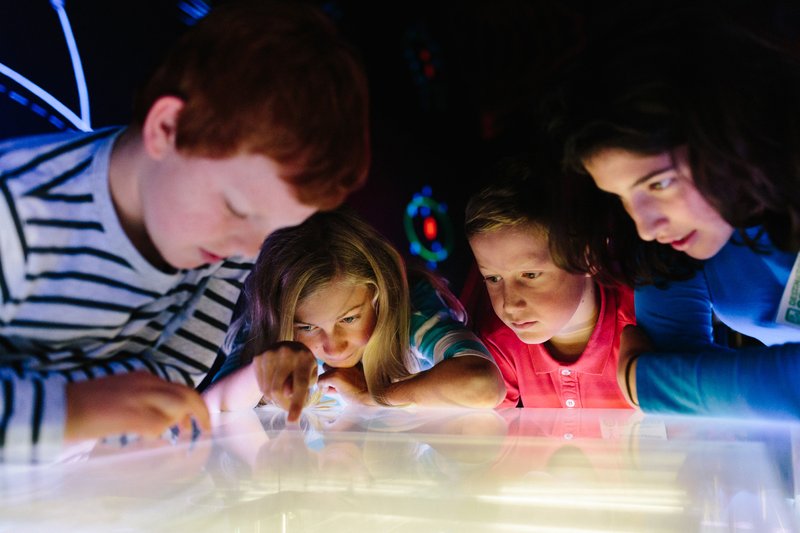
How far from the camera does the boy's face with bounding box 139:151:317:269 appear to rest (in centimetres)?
68

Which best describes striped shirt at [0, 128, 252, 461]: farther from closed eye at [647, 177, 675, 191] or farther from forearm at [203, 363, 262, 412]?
closed eye at [647, 177, 675, 191]

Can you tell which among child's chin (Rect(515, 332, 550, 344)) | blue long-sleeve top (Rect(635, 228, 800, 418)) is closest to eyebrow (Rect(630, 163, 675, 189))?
blue long-sleeve top (Rect(635, 228, 800, 418))

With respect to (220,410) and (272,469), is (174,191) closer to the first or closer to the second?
(272,469)

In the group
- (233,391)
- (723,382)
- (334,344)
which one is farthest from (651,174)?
(233,391)

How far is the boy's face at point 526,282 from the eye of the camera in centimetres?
99

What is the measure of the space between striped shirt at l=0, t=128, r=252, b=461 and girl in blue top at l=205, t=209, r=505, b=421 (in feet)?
0.69

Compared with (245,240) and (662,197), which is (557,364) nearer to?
(662,197)

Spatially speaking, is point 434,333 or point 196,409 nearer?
point 196,409

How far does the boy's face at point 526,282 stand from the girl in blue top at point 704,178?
0.10 m

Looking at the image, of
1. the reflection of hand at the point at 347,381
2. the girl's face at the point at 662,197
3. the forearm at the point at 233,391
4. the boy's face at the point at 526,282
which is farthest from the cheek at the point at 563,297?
the forearm at the point at 233,391

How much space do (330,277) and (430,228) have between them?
22cm

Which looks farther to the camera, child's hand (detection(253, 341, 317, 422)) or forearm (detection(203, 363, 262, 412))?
forearm (detection(203, 363, 262, 412))

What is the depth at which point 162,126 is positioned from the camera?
0.68 m

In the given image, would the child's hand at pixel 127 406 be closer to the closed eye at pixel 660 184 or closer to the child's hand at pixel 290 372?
the child's hand at pixel 290 372
